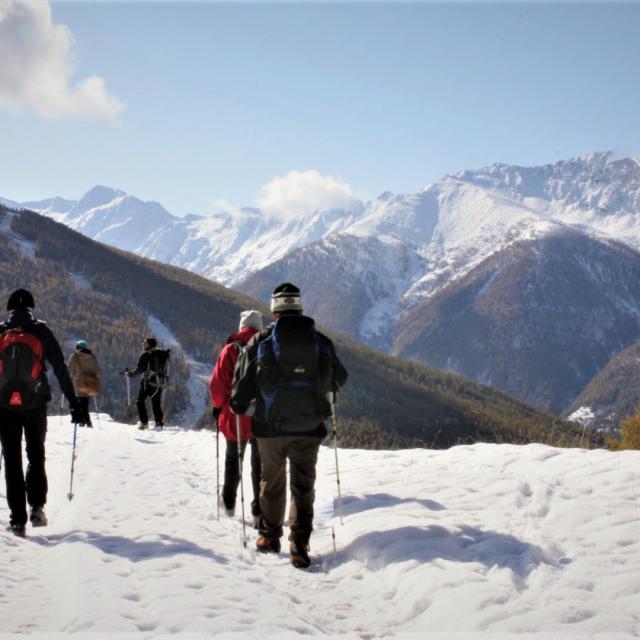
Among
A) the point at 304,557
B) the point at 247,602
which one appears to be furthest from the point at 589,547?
the point at 247,602

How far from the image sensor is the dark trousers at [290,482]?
7.66m

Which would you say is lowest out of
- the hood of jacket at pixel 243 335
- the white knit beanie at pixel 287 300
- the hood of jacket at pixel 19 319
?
the hood of jacket at pixel 243 335

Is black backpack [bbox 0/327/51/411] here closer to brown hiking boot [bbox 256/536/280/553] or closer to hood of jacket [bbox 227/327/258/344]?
hood of jacket [bbox 227/327/258/344]

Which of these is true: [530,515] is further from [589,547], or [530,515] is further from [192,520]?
[192,520]

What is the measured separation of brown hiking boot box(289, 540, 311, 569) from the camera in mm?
7383

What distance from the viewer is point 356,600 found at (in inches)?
253

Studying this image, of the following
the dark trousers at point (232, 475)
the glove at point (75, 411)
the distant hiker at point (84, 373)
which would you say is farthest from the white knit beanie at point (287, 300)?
the distant hiker at point (84, 373)

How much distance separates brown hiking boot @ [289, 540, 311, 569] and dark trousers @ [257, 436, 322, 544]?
0.08 metres

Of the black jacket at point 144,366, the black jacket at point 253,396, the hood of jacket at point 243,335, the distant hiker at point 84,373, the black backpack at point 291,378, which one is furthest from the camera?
the black jacket at point 144,366

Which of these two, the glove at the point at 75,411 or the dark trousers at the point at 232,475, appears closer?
the glove at the point at 75,411

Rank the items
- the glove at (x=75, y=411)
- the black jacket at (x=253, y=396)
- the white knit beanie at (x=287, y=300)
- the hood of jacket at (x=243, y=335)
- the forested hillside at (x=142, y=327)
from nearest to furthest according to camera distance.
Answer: the black jacket at (x=253, y=396) < the white knit beanie at (x=287, y=300) < the glove at (x=75, y=411) < the hood of jacket at (x=243, y=335) < the forested hillside at (x=142, y=327)

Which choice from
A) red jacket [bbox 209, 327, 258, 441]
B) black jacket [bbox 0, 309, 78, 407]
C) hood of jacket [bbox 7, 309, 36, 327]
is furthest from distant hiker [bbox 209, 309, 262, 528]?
hood of jacket [bbox 7, 309, 36, 327]

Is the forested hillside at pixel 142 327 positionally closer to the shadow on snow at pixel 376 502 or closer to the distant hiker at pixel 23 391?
the shadow on snow at pixel 376 502

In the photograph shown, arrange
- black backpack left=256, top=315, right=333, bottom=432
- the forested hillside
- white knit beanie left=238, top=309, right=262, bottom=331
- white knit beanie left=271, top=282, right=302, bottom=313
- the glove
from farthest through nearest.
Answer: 1. the forested hillside
2. white knit beanie left=238, top=309, right=262, bottom=331
3. the glove
4. white knit beanie left=271, top=282, right=302, bottom=313
5. black backpack left=256, top=315, right=333, bottom=432
